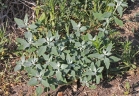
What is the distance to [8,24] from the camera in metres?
3.48

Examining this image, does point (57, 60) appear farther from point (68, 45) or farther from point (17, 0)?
point (17, 0)

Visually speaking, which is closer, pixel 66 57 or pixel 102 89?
pixel 66 57

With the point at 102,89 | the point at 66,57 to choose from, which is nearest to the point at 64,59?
the point at 66,57

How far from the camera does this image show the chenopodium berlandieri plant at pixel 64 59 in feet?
8.90

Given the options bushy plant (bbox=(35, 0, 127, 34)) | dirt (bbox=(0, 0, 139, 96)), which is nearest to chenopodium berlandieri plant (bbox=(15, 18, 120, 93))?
dirt (bbox=(0, 0, 139, 96))

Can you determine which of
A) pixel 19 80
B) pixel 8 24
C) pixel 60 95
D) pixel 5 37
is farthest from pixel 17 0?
pixel 60 95

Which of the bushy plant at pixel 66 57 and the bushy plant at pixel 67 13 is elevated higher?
the bushy plant at pixel 67 13

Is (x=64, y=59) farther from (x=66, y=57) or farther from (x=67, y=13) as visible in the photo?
(x=67, y=13)

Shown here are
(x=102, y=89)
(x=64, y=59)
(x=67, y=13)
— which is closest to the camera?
(x=64, y=59)

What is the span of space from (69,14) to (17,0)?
0.62 metres

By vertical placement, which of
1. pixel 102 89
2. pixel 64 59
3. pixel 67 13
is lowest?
pixel 102 89

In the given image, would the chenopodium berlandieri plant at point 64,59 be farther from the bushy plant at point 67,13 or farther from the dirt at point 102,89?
the bushy plant at point 67,13

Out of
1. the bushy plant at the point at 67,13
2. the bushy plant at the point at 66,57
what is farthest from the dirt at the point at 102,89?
the bushy plant at the point at 67,13

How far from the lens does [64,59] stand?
2.79m
